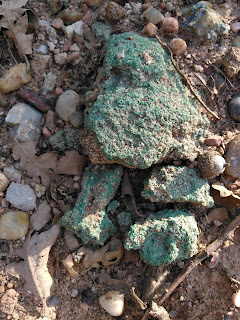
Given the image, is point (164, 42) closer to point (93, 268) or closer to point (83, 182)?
point (83, 182)

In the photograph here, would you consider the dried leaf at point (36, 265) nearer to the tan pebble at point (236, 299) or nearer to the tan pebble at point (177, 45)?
the tan pebble at point (236, 299)

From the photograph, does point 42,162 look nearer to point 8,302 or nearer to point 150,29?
point 8,302

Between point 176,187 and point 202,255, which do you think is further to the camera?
point 202,255

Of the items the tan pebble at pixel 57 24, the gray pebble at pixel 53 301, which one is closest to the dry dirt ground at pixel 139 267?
the gray pebble at pixel 53 301

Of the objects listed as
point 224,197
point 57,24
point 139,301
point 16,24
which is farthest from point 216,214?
point 16,24

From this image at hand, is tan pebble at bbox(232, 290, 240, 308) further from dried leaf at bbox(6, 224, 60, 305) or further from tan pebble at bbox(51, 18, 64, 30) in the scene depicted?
tan pebble at bbox(51, 18, 64, 30)

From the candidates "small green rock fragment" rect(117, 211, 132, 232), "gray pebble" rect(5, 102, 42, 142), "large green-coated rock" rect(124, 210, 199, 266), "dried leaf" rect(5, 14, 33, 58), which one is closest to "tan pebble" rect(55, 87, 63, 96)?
"gray pebble" rect(5, 102, 42, 142)

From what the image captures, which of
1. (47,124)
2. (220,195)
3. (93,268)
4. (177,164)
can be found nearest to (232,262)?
(220,195)
